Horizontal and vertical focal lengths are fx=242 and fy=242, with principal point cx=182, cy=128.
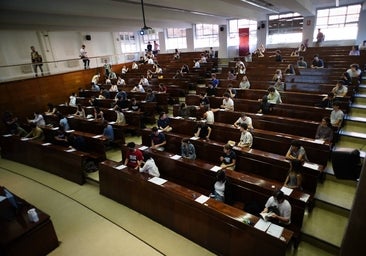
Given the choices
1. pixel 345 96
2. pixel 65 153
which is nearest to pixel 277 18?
pixel 345 96

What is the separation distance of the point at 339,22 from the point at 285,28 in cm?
273

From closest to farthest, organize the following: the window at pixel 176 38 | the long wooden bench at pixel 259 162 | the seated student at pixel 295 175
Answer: the seated student at pixel 295 175 → the long wooden bench at pixel 259 162 → the window at pixel 176 38

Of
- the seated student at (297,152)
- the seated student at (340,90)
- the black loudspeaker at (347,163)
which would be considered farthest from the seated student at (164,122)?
the black loudspeaker at (347,163)

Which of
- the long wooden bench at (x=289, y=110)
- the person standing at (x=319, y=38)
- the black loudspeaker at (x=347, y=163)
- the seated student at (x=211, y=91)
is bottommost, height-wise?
the long wooden bench at (x=289, y=110)

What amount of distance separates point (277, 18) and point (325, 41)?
3.07m

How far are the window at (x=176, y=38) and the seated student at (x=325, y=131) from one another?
15.7 metres

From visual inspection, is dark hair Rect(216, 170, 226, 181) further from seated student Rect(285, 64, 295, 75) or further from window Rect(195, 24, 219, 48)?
window Rect(195, 24, 219, 48)

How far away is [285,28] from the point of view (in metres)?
14.5

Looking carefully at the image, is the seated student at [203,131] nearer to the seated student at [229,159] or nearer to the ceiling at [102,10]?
the seated student at [229,159]

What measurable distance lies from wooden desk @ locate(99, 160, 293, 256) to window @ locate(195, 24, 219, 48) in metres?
15.3

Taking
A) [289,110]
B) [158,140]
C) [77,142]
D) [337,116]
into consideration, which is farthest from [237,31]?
[77,142]

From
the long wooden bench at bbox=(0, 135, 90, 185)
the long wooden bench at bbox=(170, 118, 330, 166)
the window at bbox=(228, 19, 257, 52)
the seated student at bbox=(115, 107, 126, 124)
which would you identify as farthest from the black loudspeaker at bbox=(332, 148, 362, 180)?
the window at bbox=(228, 19, 257, 52)

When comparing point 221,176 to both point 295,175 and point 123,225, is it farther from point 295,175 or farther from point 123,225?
point 123,225

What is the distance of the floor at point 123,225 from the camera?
3.49 metres
